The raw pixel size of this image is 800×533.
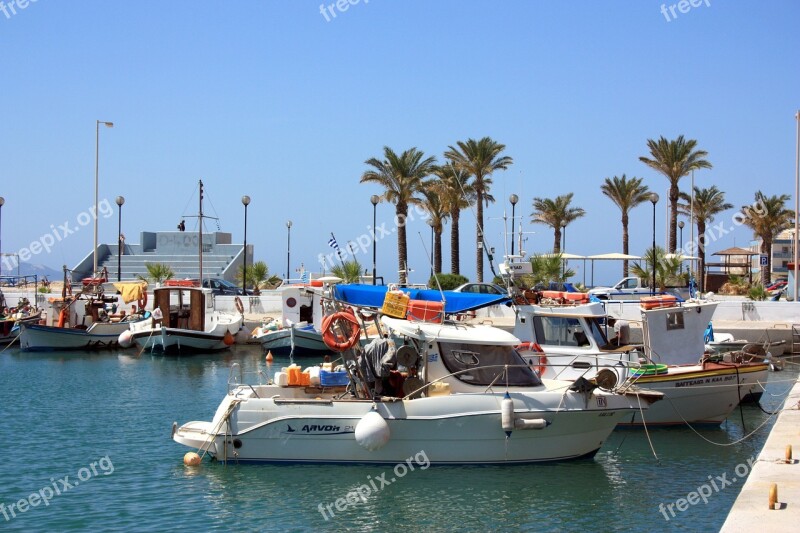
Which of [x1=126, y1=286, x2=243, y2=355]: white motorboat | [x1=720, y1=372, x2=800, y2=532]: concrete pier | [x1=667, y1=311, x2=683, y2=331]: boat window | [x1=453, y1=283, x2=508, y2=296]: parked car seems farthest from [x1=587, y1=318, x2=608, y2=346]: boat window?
[x1=126, y1=286, x2=243, y2=355]: white motorboat

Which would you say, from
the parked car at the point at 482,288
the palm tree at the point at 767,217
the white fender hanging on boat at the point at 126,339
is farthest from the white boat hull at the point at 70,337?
the palm tree at the point at 767,217

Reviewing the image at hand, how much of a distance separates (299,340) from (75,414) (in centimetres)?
1479

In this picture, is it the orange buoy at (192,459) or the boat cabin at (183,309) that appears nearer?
the orange buoy at (192,459)

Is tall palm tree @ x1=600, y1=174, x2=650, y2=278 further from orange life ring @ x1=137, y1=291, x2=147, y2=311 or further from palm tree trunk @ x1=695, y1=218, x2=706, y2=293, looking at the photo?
orange life ring @ x1=137, y1=291, x2=147, y2=311

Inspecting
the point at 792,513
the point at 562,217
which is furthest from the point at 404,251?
the point at 792,513

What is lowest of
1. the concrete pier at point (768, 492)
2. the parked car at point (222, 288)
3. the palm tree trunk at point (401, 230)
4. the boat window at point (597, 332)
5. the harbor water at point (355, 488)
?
the harbor water at point (355, 488)

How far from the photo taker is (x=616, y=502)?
571 inches

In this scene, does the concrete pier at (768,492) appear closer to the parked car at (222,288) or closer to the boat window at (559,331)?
the boat window at (559,331)

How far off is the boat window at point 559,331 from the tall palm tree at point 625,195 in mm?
43601

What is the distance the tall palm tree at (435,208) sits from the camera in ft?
182

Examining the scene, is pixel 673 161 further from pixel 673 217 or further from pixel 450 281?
pixel 450 281

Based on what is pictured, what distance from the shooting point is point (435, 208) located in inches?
2248

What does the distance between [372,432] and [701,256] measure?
172ft

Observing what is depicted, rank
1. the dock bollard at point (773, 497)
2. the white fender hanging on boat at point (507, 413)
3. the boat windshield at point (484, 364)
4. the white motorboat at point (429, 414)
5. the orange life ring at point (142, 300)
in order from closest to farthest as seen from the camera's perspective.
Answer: the dock bollard at point (773, 497)
the white fender hanging on boat at point (507, 413)
the white motorboat at point (429, 414)
the boat windshield at point (484, 364)
the orange life ring at point (142, 300)
